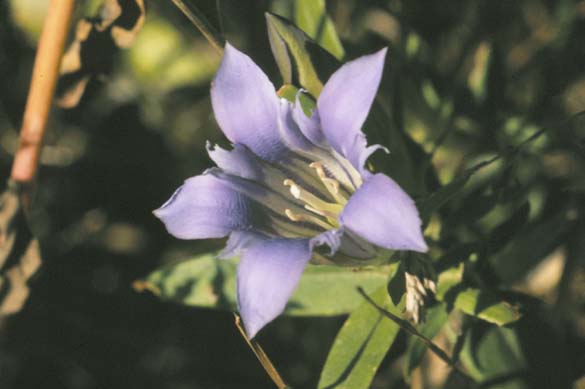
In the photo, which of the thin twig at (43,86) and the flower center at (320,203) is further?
the thin twig at (43,86)

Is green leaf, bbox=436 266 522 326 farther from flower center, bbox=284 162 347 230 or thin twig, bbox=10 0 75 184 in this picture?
thin twig, bbox=10 0 75 184

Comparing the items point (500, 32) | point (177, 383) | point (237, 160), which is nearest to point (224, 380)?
point (177, 383)

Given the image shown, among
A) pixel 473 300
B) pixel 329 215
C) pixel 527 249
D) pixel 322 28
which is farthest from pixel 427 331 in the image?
pixel 322 28

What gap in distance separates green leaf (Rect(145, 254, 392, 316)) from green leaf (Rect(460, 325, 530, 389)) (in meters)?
0.29

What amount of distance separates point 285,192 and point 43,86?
2.16 ft

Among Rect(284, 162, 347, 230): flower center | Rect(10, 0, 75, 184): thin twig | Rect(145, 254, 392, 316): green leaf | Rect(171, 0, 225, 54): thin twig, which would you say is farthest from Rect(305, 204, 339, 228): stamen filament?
Rect(10, 0, 75, 184): thin twig

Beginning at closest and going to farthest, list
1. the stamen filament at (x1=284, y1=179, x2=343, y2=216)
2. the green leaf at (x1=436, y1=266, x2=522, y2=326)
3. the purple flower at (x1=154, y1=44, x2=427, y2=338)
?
the purple flower at (x1=154, y1=44, x2=427, y2=338), the green leaf at (x1=436, y1=266, x2=522, y2=326), the stamen filament at (x1=284, y1=179, x2=343, y2=216)

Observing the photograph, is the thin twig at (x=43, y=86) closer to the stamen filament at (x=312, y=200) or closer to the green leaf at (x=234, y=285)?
the green leaf at (x=234, y=285)

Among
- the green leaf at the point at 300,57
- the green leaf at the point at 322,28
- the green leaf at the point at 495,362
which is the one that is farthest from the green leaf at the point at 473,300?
the green leaf at the point at 322,28

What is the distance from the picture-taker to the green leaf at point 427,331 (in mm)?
1544

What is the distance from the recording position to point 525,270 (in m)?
1.87

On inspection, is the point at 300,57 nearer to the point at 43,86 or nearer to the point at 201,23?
the point at 201,23

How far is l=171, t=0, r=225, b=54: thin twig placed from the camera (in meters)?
1.52

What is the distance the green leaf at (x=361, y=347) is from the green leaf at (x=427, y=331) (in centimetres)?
6
